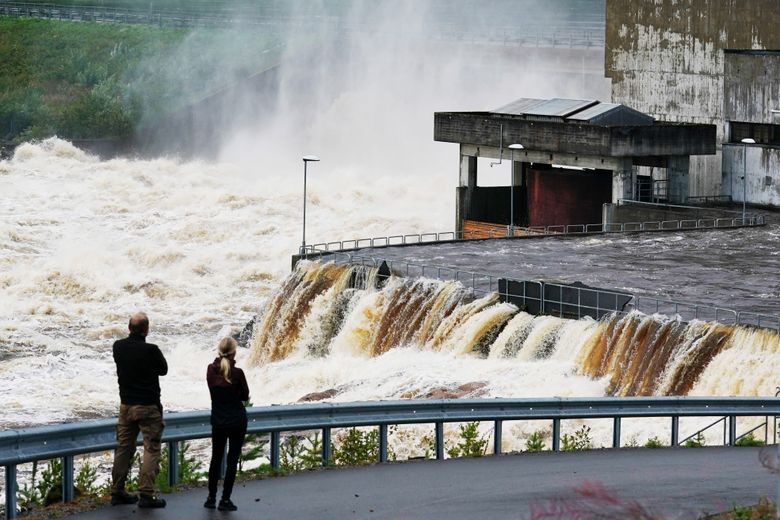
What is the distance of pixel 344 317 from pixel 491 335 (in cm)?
580

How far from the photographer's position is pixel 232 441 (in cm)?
1422

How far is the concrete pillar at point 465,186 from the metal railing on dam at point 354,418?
4010 cm

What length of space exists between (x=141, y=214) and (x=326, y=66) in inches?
1258

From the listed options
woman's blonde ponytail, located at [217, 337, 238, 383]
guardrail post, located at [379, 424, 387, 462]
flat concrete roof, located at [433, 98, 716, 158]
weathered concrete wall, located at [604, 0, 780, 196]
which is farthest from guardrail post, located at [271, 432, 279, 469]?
weathered concrete wall, located at [604, 0, 780, 196]

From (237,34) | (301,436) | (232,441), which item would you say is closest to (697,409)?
(232,441)

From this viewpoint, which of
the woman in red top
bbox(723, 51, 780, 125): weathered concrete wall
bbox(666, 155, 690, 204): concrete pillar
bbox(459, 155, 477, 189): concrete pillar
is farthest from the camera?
bbox(459, 155, 477, 189): concrete pillar

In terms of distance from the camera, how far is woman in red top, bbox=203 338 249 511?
1395 cm

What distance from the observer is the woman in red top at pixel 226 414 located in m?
13.9

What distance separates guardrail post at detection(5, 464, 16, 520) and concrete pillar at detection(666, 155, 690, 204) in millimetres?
43313

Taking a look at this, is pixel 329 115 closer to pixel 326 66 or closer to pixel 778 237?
pixel 326 66

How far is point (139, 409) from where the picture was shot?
14250 mm

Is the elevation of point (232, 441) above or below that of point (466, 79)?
below

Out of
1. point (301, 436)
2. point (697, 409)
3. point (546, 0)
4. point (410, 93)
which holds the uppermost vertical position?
point (546, 0)

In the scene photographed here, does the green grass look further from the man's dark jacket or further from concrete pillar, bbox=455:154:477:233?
the man's dark jacket
